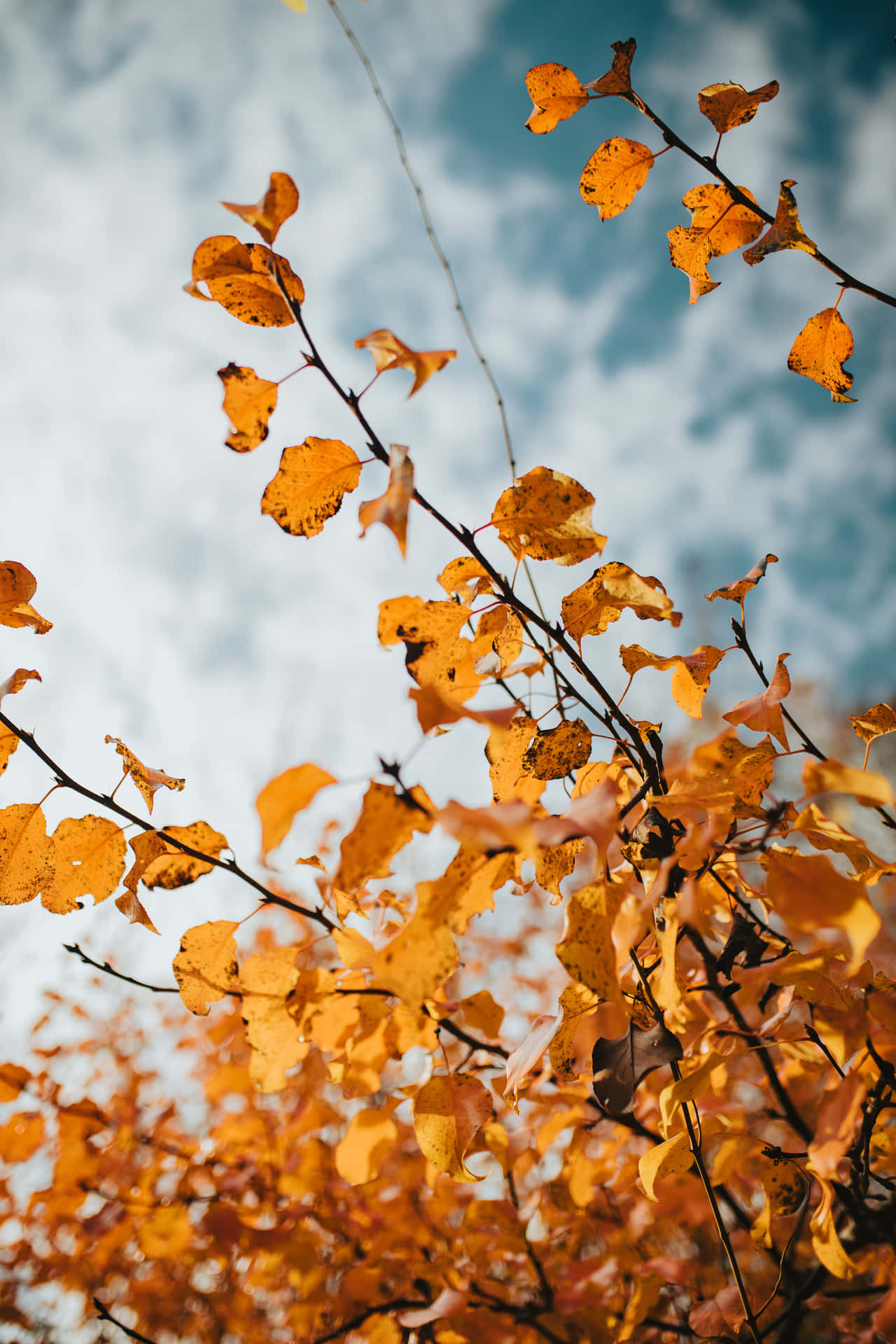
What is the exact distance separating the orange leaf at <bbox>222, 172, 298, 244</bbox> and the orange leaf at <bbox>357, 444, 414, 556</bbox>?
0.77 feet

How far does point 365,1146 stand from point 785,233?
1283 millimetres

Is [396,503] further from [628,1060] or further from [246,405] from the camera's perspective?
[628,1060]

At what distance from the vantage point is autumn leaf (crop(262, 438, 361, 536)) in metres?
0.66

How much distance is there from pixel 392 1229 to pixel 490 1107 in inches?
51.1

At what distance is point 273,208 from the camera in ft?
1.94

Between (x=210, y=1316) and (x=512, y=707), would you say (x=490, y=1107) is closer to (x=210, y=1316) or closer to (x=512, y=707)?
(x=512, y=707)

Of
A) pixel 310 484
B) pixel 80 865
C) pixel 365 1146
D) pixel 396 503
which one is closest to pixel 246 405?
pixel 310 484

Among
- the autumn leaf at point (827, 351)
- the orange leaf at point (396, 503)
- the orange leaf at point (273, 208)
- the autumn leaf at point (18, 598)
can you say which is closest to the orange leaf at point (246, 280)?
Result: the orange leaf at point (273, 208)

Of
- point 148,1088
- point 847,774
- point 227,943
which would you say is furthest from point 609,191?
point 148,1088

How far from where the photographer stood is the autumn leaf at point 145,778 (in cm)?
Answer: 84

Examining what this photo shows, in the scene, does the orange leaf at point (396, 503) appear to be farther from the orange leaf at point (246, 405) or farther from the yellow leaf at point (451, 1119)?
the yellow leaf at point (451, 1119)

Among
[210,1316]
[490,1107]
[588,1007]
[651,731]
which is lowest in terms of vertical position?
[210,1316]

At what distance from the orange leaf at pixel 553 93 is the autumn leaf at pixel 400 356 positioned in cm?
54

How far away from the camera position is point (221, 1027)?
6.03 feet
